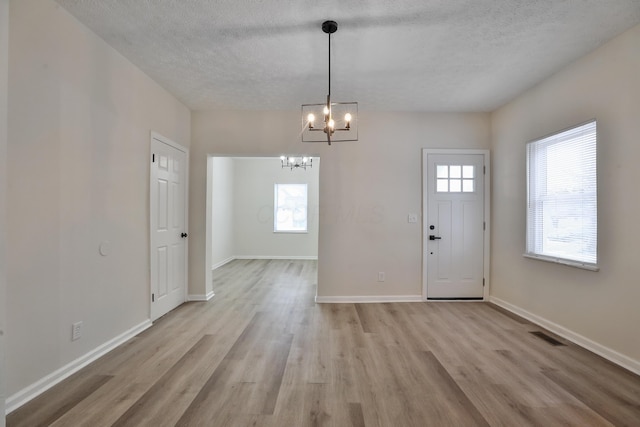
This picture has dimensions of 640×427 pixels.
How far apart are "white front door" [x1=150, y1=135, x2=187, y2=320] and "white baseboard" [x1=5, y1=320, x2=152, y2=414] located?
21.2 inches

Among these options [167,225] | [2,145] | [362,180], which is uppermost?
[362,180]

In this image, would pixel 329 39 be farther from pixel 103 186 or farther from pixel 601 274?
pixel 601 274

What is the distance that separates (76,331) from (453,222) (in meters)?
4.42

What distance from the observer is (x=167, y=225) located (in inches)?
141

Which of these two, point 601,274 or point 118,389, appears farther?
point 601,274

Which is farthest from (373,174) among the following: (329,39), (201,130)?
(201,130)

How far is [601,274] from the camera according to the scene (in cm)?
257

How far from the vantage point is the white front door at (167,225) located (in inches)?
131

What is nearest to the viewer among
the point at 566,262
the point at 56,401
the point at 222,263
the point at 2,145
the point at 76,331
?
the point at 2,145

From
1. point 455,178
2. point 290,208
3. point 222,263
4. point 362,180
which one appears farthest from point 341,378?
point 290,208

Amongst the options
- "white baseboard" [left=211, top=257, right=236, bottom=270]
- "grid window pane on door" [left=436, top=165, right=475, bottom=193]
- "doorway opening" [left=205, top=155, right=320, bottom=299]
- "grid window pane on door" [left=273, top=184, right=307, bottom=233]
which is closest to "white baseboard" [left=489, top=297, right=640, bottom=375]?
"grid window pane on door" [left=436, top=165, right=475, bottom=193]

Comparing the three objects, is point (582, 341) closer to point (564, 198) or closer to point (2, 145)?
point (564, 198)

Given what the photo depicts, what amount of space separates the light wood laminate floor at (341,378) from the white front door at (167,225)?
40 centimetres

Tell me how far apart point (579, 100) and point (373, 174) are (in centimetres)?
230
